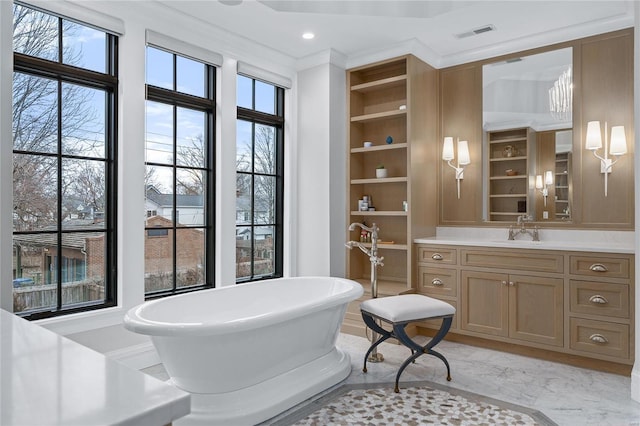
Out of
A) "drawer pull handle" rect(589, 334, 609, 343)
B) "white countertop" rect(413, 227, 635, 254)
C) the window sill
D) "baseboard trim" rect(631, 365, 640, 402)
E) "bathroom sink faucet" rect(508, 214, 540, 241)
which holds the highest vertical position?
"bathroom sink faucet" rect(508, 214, 540, 241)

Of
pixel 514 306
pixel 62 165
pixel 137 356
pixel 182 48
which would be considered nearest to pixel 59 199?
pixel 62 165

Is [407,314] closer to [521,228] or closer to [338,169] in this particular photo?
[521,228]

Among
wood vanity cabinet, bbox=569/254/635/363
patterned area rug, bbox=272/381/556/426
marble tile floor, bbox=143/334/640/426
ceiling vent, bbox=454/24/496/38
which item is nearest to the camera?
patterned area rug, bbox=272/381/556/426

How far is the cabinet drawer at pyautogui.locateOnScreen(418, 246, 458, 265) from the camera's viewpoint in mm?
3801

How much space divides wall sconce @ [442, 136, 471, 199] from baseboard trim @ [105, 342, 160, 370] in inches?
123

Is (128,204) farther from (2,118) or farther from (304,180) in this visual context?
(304,180)

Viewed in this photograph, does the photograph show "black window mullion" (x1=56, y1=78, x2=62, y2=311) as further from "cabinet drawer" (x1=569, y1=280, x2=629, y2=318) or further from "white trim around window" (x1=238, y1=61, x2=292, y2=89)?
"cabinet drawer" (x1=569, y1=280, x2=629, y2=318)

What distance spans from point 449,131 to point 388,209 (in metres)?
1.00

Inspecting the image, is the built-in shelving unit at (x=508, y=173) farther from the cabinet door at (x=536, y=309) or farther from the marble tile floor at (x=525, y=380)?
the marble tile floor at (x=525, y=380)

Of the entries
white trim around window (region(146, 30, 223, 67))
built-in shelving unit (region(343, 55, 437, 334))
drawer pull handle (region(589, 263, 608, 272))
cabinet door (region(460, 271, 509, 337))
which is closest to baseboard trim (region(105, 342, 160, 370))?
built-in shelving unit (region(343, 55, 437, 334))

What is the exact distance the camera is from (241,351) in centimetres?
232

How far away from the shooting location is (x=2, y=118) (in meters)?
2.39

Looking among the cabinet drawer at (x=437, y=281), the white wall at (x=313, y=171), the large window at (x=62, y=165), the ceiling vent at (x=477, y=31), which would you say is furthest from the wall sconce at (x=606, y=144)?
the large window at (x=62, y=165)

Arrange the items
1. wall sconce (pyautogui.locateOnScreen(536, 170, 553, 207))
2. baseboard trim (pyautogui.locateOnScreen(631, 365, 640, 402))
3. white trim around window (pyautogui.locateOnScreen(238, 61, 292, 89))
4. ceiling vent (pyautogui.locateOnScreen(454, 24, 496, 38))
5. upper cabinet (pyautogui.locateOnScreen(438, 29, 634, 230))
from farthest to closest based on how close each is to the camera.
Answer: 1. white trim around window (pyautogui.locateOnScreen(238, 61, 292, 89))
2. wall sconce (pyautogui.locateOnScreen(536, 170, 553, 207))
3. ceiling vent (pyautogui.locateOnScreen(454, 24, 496, 38))
4. upper cabinet (pyautogui.locateOnScreen(438, 29, 634, 230))
5. baseboard trim (pyautogui.locateOnScreen(631, 365, 640, 402))
